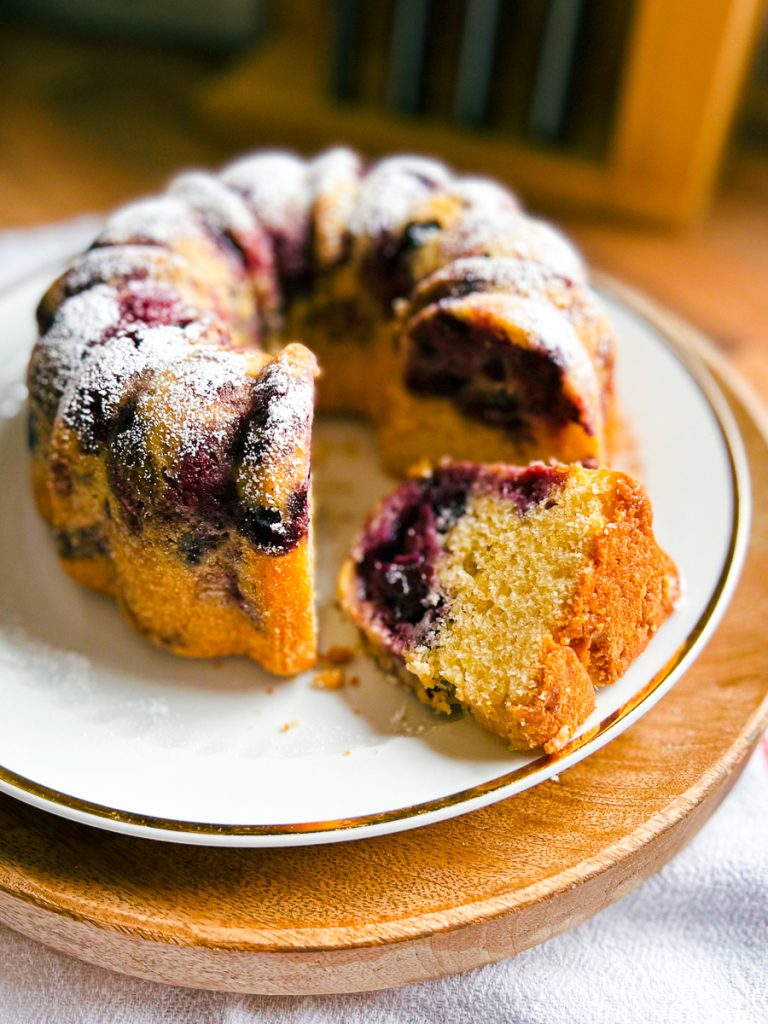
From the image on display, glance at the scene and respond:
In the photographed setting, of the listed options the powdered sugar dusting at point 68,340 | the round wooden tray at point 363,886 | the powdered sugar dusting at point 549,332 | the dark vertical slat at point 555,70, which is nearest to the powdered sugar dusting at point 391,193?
the powdered sugar dusting at point 549,332

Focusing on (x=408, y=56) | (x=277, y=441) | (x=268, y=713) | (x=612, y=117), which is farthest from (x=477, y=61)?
(x=268, y=713)

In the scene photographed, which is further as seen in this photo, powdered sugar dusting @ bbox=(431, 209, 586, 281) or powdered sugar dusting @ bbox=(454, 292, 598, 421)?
powdered sugar dusting @ bbox=(431, 209, 586, 281)

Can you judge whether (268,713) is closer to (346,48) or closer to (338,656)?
(338,656)

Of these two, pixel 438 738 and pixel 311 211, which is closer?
pixel 438 738

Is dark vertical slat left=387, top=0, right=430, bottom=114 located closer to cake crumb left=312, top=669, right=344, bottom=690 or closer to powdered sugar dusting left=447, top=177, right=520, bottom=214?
powdered sugar dusting left=447, top=177, right=520, bottom=214

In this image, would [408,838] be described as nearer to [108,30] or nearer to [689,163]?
[689,163]

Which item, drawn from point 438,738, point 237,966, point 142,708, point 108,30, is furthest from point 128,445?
point 108,30

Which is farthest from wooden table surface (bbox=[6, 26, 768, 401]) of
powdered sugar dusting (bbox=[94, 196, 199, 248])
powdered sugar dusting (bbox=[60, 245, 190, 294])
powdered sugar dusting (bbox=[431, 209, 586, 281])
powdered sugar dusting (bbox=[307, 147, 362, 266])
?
powdered sugar dusting (bbox=[60, 245, 190, 294])
